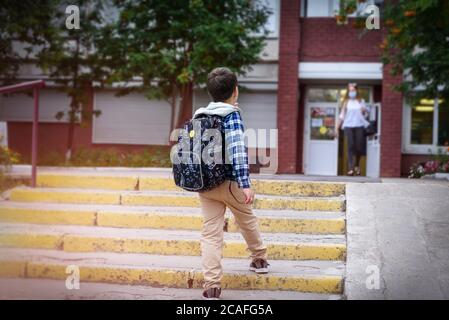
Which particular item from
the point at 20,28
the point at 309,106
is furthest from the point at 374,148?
the point at 20,28

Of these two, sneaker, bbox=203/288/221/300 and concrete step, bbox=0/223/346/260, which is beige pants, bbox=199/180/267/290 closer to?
sneaker, bbox=203/288/221/300

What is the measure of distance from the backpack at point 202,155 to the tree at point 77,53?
1058 cm

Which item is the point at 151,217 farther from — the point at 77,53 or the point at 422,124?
the point at 422,124

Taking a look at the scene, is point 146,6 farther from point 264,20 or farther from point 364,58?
point 364,58

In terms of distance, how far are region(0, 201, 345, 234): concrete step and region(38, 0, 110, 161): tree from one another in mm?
8591

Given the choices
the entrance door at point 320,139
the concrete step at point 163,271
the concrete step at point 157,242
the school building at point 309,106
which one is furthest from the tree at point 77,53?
the concrete step at point 163,271

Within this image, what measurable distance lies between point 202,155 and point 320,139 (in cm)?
1277

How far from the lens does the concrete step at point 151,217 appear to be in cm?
601

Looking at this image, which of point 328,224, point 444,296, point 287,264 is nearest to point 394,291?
point 444,296

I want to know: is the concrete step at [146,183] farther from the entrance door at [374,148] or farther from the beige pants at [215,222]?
the entrance door at [374,148]

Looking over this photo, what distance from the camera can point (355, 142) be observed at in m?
10.8

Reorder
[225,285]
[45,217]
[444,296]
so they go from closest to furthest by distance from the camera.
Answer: [444,296], [225,285], [45,217]
